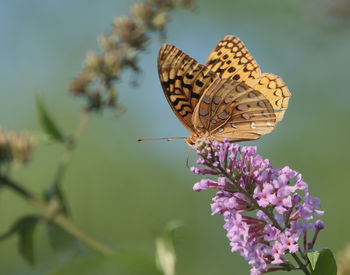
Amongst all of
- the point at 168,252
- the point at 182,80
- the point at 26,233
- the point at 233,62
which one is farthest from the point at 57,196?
the point at 233,62

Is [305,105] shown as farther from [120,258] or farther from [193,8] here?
[120,258]

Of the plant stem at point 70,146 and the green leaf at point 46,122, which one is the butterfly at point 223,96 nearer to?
the plant stem at point 70,146

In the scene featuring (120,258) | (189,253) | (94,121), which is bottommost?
(189,253)

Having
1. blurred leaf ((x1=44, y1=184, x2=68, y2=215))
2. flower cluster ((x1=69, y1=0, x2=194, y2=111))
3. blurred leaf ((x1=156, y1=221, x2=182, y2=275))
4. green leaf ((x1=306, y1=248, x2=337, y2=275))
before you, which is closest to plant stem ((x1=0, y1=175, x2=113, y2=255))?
blurred leaf ((x1=44, y1=184, x2=68, y2=215))

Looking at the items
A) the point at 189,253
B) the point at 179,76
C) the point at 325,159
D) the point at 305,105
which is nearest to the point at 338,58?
the point at 305,105

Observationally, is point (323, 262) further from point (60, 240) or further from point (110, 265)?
point (60, 240)

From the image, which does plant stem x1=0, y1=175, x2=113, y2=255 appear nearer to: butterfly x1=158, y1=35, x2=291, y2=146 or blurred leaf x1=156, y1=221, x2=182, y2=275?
blurred leaf x1=156, y1=221, x2=182, y2=275
